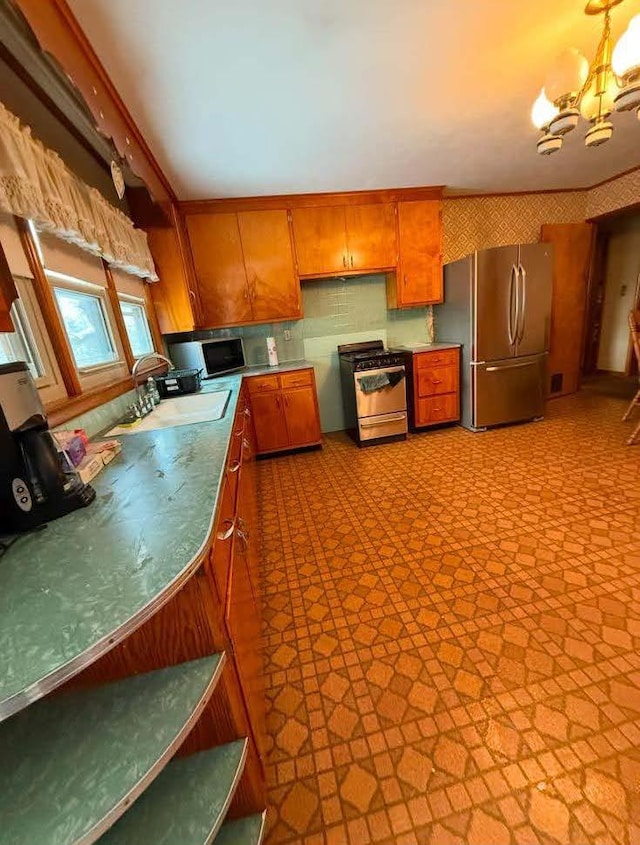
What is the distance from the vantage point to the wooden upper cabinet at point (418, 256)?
3260mm

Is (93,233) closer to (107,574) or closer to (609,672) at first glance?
(107,574)

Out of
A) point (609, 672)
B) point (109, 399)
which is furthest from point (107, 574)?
point (609, 672)

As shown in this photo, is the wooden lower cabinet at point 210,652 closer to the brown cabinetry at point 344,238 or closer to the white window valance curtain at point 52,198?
the white window valance curtain at point 52,198

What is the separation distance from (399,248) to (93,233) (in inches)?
103

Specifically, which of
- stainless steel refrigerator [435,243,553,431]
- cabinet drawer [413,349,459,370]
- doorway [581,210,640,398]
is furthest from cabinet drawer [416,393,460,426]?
doorway [581,210,640,398]

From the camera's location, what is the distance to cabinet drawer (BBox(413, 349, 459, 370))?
3.36m

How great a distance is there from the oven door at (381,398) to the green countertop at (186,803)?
9.06 feet

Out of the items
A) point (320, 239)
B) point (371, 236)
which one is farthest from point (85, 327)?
point (371, 236)

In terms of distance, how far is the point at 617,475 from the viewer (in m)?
2.39

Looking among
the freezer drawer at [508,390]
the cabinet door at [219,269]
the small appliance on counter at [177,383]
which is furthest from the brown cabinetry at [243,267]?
the freezer drawer at [508,390]

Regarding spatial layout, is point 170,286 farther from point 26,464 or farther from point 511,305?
point 511,305

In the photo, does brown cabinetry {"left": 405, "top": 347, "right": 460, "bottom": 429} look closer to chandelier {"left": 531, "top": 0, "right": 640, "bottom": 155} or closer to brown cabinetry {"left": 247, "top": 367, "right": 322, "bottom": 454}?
brown cabinetry {"left": 247, "top": 367, "right": 322, "bottom": 454}

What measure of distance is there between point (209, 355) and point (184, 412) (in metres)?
1.00

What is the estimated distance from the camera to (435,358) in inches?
Answer: 133
